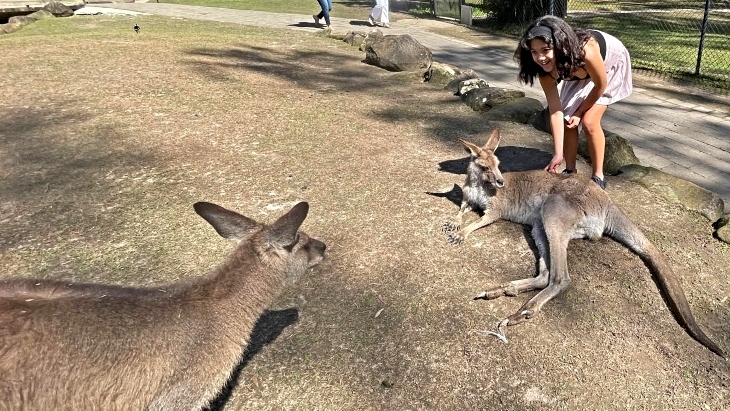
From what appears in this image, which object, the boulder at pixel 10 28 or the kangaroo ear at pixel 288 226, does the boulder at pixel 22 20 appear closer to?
the boulder at pixel 10 28

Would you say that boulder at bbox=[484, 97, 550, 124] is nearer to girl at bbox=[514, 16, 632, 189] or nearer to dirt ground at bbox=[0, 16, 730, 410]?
dirt ground at bbox=[0, 16, 730, 410]

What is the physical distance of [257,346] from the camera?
239cm

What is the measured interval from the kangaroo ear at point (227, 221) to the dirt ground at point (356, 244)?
0.68 m

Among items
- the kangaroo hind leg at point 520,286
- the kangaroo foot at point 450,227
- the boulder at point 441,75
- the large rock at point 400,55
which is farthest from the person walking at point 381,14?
the kangaroo hind leg at point 520,286

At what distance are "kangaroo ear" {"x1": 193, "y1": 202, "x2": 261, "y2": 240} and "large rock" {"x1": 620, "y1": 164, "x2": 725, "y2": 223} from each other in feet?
10.0

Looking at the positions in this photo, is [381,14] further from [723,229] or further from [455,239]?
[723,229]

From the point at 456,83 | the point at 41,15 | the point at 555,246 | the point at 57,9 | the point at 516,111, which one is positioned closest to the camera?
the point at 555,246

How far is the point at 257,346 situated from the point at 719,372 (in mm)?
2082

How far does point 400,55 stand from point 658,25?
7.28 m

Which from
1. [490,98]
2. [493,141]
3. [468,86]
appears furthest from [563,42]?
[468,86]

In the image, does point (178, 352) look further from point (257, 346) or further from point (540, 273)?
point (540, 273)

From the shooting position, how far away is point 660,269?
2754mm

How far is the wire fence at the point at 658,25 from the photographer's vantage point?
7.48 meters

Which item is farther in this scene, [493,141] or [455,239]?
[493,141]
